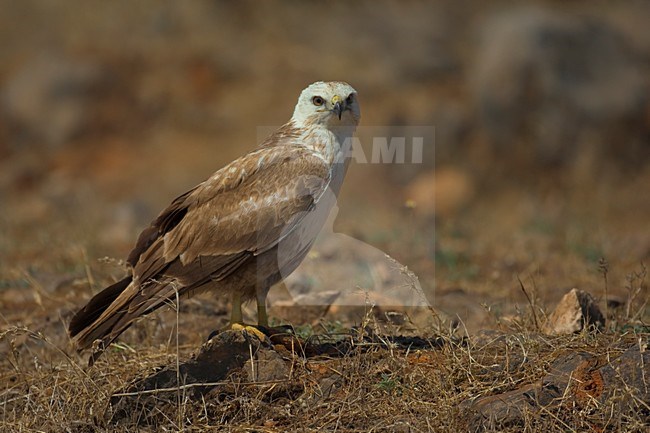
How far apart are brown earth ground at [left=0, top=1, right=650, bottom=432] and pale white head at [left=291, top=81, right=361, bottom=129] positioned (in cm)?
101

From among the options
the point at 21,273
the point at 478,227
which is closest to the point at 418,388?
the point at 21,273

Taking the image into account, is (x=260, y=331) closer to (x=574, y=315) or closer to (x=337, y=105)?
(x=337, y=105)

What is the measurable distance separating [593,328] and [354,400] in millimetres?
1670

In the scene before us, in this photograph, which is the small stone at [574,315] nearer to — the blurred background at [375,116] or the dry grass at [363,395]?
the dry grass at [363,395]

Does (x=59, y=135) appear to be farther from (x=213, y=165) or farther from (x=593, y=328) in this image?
(x=593, y=328)

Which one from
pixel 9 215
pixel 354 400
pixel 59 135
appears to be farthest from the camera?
pixel 59 135

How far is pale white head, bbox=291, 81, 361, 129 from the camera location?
5719 millimetres

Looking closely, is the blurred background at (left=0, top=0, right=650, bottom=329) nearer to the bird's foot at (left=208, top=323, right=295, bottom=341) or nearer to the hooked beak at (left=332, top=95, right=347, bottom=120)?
the hooked beak at (left=332, top=95, right=347, bottom=120)

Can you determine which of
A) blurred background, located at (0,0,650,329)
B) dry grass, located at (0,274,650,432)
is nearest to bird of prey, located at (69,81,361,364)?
dry grass, located at (0,274,650,432)

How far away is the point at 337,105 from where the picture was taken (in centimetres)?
569

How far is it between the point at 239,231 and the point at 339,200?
746 cm

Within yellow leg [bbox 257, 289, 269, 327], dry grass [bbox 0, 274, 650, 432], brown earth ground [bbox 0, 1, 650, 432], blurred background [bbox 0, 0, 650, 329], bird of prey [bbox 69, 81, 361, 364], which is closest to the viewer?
dry grass [bbox 0, 274, 650, 432]

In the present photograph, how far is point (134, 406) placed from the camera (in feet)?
15.4

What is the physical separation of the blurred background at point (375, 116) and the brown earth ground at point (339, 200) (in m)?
0.05
